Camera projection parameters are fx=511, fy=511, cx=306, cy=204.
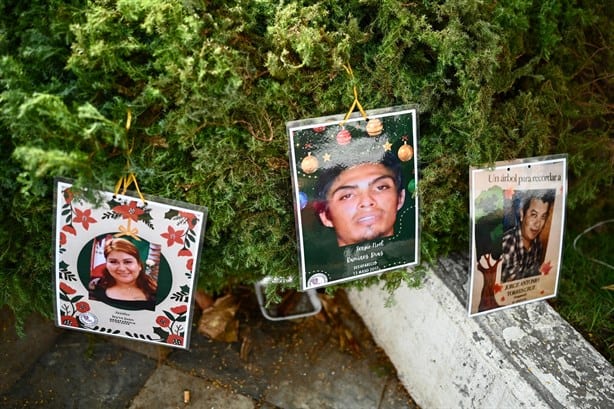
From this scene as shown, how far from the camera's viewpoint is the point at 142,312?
56.8 inches

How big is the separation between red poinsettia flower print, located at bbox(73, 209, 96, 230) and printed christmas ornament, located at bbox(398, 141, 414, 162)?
0.81 meters

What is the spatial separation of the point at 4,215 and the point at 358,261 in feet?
3.08

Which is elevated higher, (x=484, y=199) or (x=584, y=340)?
(x=484, y=199)

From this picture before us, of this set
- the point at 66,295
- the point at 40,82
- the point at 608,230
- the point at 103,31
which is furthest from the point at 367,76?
the point at 608,230

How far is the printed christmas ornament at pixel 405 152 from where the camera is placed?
1.36 metres

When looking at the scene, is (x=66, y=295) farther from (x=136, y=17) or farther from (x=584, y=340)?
(x=584, y=340)

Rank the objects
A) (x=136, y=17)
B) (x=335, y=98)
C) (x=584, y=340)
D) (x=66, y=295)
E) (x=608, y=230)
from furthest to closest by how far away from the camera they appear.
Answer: (x=608, y=230) → (x=584, y=340) → (x=66, y=295) → (x=335, y=98) → (x=136, y=17)

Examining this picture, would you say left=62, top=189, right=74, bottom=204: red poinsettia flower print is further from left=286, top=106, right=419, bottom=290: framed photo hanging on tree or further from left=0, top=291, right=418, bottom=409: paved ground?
left=0, top=291, right=418, bottom=409: paved ground

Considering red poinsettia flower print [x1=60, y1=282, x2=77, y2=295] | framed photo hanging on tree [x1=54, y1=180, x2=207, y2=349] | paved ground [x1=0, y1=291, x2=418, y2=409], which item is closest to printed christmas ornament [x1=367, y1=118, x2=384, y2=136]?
framed photo hanging on tree [x1=54, y1=180, x2=207, y2=349]

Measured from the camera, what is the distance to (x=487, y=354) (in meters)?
1.54

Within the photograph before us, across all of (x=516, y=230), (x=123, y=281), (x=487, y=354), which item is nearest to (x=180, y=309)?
(x=123, y=281)

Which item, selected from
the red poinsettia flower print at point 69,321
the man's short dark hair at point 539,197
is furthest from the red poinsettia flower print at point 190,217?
the man's short dark hair at point 539,197

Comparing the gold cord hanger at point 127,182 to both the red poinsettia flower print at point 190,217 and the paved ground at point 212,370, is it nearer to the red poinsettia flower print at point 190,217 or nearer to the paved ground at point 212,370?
the red poinsettia flower print at point 190,217

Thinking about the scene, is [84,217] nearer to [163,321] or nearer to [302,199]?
[163,321]
